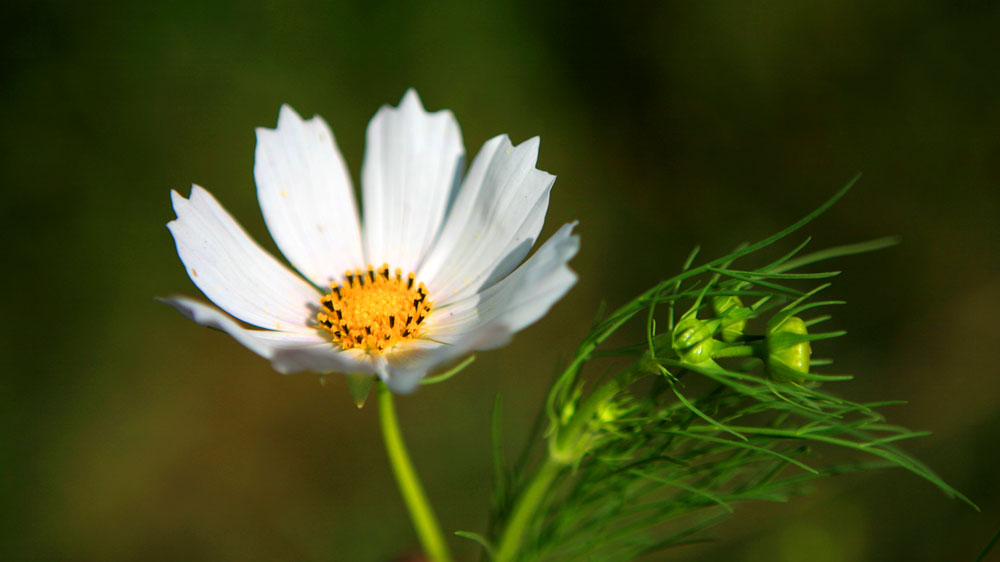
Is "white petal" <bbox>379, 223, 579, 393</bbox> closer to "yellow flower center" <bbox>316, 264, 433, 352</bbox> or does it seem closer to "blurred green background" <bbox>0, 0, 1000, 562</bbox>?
"yellow flower center" <bbox>316, 264, 433, 352</bbox>

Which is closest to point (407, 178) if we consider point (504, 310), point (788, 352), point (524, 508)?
point (504, 310)

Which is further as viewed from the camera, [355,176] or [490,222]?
[355,176]

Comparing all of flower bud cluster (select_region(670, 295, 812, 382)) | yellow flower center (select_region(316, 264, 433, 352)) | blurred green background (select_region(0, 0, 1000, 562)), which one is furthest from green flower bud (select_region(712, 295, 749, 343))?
blurred green background (select_region(0, 0, 1000, 562))

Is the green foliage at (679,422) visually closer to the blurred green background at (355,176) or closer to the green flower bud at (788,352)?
the green flower bud at (788,352)

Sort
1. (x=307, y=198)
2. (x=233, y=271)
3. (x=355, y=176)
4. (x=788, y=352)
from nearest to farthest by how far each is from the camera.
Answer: (x=788, y=352) < (x=233, y=271) < (x=307, y=198) < (x=355, y=176)

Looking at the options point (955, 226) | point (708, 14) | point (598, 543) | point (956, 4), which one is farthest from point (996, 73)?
point (598, 543)

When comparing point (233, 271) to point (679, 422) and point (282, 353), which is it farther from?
point (679, 422)
